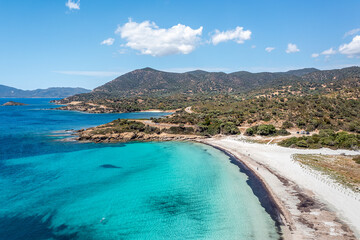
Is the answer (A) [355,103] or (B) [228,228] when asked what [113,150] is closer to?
(B) [228,228]

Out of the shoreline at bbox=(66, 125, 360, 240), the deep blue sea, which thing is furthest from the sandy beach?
the deep blue sea

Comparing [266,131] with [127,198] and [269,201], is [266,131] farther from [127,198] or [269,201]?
[127,198]

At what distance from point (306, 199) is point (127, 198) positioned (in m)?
20.6

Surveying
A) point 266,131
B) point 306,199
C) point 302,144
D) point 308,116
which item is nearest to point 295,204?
point 306,199

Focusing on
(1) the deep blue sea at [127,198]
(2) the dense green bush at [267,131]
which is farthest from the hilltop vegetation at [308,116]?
(1) the deep blue sea at [127,198]

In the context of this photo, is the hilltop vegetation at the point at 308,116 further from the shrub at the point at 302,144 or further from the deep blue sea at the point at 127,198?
the deep blue sea at the point at 127,198

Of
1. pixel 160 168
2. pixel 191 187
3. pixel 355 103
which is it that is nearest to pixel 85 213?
pixel 191 187

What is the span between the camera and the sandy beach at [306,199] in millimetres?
17656

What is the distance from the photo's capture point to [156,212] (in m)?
21.8

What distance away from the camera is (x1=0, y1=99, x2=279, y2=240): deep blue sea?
61.0 feet

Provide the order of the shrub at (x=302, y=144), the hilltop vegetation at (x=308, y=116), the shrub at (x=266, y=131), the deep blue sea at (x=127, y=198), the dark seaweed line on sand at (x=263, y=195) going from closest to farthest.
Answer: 1. the deep blue sea at (x=127, y=198)
2. the dark seaweed line on sand at (x=263, y=195)
3. the shrub at (x=302, y=144)
4. the shrub at (x=266, y=131)
5. the hilltop vegetation at (x=308, y=116)

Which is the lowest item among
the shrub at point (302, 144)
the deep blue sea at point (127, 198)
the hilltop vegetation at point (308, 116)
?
the deep blue sea at point (127, 198)

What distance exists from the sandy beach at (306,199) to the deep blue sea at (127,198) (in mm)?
2354

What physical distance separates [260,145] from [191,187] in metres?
25.7
